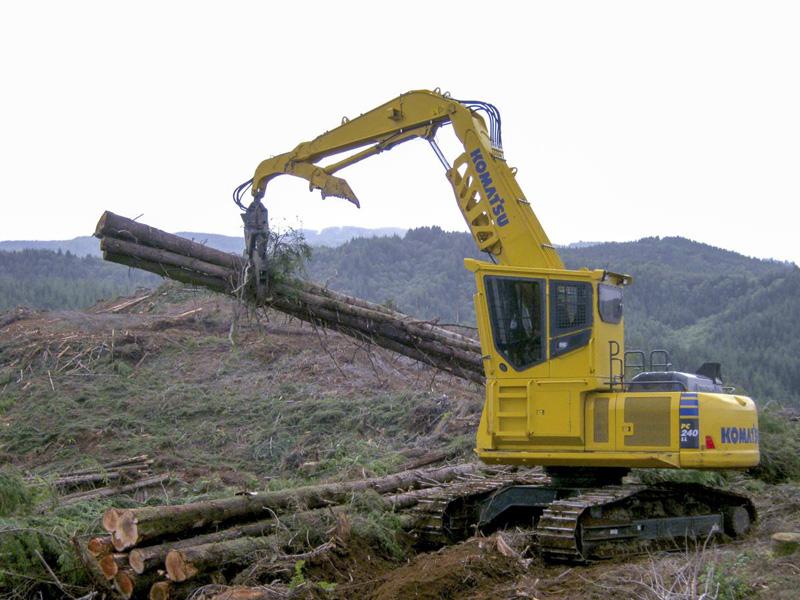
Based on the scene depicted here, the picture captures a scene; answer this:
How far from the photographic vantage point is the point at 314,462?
1606cm

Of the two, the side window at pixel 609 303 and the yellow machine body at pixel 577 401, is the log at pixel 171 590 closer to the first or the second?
the yellow machine body at pixel 577 401

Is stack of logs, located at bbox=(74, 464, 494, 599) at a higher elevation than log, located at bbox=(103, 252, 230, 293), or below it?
below

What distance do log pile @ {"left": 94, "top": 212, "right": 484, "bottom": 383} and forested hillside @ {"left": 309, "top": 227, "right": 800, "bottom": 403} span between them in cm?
2273

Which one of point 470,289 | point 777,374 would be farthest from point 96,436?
point 470,289

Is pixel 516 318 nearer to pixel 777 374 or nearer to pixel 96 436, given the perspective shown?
pixel 96 436

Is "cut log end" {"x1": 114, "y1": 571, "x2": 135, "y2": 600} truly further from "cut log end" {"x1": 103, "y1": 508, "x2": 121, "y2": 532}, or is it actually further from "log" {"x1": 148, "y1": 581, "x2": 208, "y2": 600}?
"cut log end" {"x1": 103, "y1": 508, "x2": 121, "y2": 532}

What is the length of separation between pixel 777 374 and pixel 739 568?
31.5 meters

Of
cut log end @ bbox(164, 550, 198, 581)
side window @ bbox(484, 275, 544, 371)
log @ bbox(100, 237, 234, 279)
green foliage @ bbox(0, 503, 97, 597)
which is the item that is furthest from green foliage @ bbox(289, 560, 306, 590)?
log @ bbox(100, 237, 234, 279)

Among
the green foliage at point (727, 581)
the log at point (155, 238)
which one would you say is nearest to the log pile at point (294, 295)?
the log at point (155, 238)

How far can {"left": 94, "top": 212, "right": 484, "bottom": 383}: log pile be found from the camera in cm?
1108

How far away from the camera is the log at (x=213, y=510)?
8.30 metres

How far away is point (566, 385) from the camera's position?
9.45 m

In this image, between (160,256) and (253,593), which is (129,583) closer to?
(253,593)

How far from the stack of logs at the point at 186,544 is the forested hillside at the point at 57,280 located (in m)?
29.3
